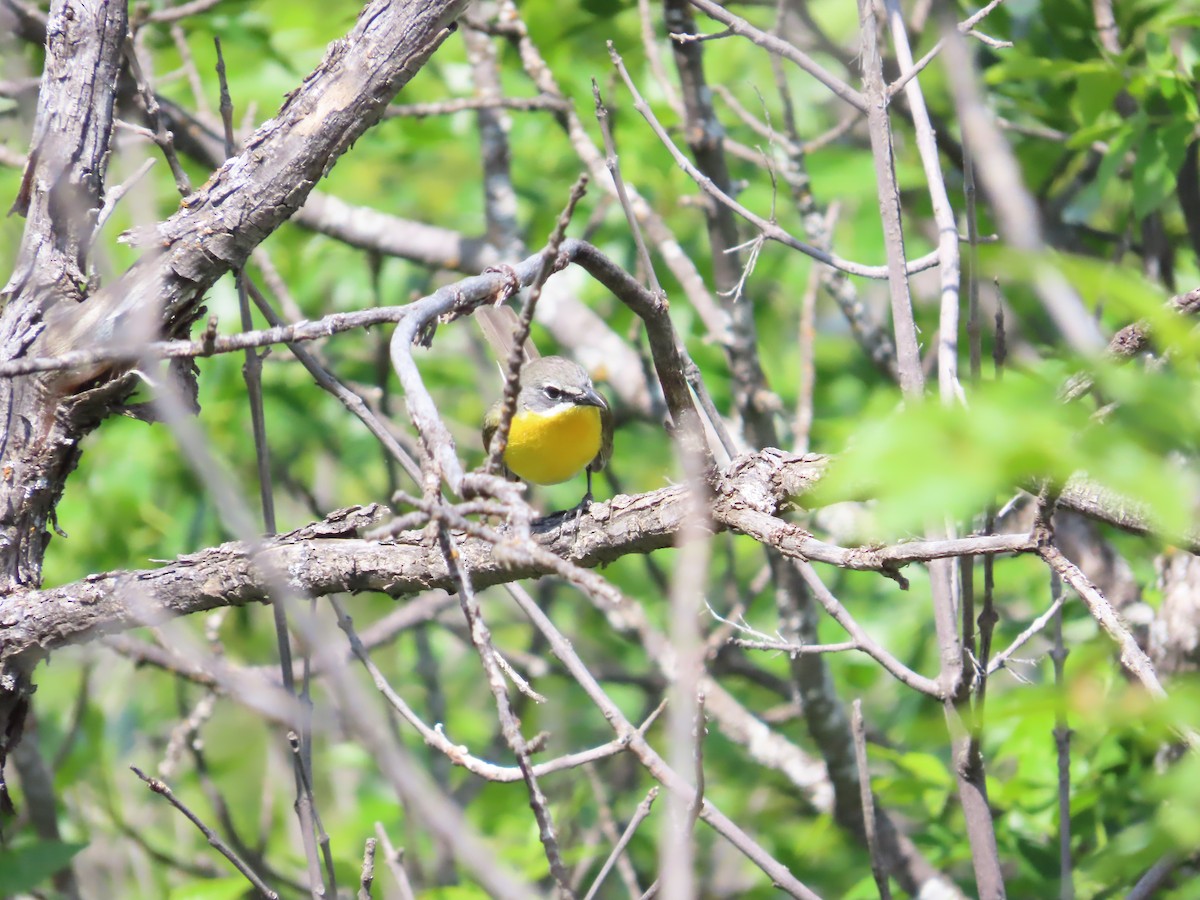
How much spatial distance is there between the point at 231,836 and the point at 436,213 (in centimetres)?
549

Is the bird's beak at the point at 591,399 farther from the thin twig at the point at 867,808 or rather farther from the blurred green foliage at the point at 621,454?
the thin twig at the point at 867,808

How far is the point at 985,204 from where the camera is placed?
18.2 ft

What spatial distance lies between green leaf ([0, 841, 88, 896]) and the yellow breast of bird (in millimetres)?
2535

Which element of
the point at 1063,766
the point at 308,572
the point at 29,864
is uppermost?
the point at 308,572

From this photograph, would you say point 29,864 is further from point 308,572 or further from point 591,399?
point 591,399

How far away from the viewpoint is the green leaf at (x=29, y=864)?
3.46 meters

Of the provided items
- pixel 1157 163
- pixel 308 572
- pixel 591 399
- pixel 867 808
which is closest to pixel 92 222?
pixel 308 572

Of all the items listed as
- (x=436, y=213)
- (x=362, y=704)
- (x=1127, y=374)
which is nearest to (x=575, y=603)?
(x=436, y=213)

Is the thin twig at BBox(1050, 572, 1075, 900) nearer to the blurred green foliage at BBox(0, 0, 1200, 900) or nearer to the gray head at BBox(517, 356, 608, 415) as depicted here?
the blurred green foliage at BBox(0, 0, 1200, 900)

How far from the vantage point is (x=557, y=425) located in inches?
203

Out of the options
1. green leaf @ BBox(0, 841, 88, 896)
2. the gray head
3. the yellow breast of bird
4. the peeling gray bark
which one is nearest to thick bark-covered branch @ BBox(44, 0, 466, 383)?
the peeling gray bark

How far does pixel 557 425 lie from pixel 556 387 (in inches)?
7.1

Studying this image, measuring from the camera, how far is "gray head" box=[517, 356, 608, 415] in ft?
16.4

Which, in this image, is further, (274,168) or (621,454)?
(621,454)
